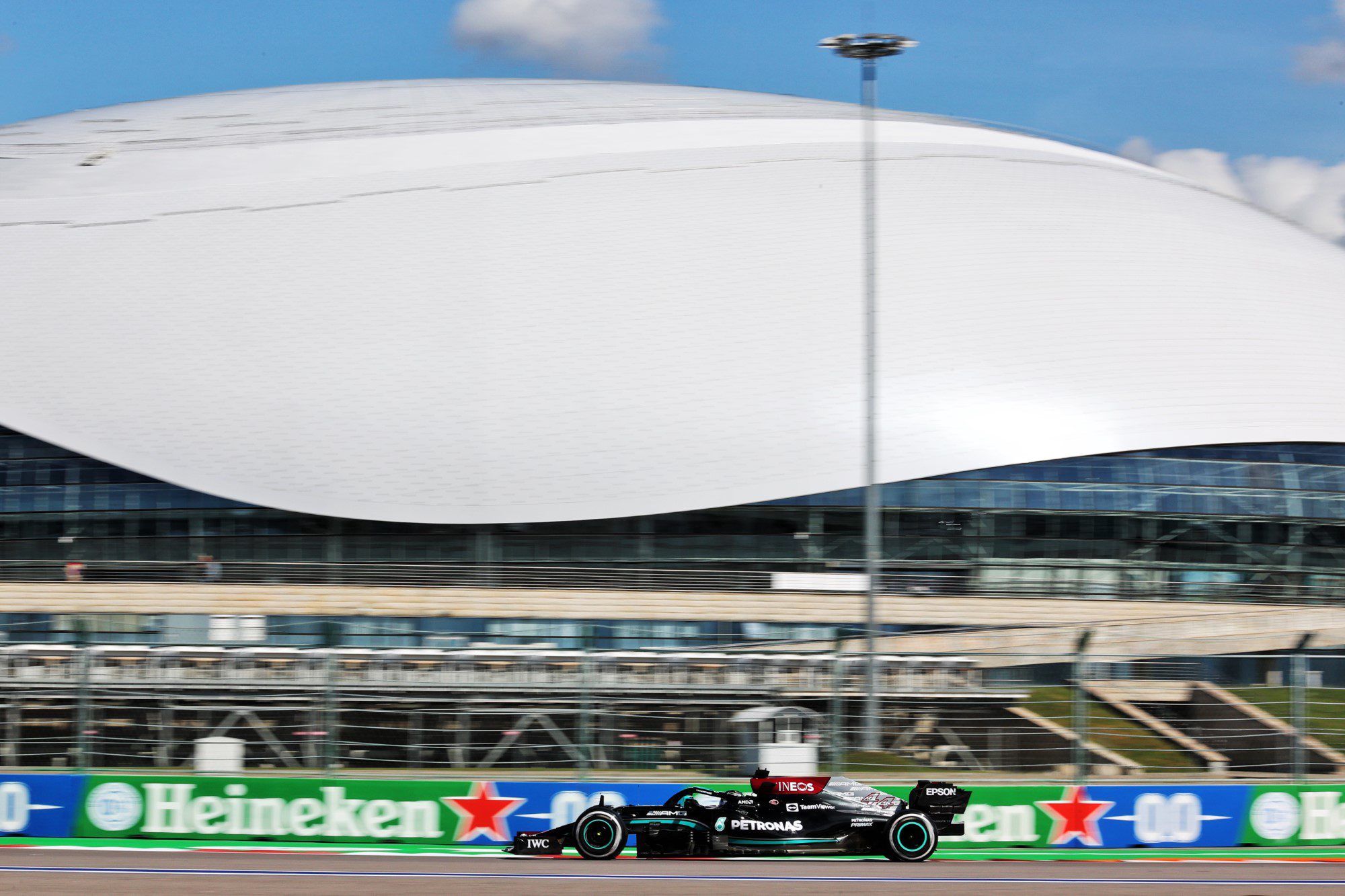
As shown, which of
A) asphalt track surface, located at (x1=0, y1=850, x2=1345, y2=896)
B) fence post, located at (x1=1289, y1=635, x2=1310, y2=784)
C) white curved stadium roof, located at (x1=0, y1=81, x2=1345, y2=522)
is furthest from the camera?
white curved stadium roof, located at (x1=0, y1=81, x2=1345, y2=522)

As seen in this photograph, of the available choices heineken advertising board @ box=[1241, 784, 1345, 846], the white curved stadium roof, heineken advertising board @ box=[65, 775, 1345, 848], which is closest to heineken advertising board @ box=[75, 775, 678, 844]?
heineken advertising board @ box=[65, 775, 1345, 848]

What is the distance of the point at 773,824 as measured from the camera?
1372 cm

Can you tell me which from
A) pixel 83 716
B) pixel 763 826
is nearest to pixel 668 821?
pixel 763 826

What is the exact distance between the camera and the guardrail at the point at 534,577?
32656 millimetres

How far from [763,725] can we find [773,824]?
3.12m

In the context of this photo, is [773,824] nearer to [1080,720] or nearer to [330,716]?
[1080,720]

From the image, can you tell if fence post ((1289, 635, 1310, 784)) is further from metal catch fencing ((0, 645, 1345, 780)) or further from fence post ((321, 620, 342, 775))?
fence post ((321, 620, 342, 775))

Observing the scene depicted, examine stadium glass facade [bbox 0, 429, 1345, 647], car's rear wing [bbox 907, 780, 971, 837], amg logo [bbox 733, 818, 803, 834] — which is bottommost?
amg logo [bbox 733, 818, 803, 834]

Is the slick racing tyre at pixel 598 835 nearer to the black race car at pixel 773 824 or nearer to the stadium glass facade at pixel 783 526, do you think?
the black race car at pixel 773 824

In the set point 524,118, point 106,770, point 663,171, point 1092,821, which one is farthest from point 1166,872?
point 524,118

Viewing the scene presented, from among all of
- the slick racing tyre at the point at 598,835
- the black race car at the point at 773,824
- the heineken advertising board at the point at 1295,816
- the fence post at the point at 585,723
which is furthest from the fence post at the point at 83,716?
the heineken advertising board at the point at 1295,816

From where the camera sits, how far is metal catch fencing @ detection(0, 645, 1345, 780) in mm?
15828

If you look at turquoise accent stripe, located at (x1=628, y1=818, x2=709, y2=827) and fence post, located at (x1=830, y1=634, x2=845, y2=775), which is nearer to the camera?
turquoise accent stripe, located at (x1=628, y1=818, x2=709, y2=827)

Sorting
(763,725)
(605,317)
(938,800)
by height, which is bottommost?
(938,800)
